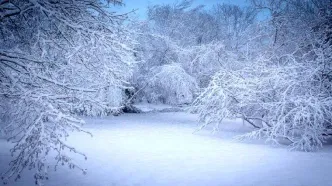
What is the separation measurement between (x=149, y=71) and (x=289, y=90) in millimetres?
10833

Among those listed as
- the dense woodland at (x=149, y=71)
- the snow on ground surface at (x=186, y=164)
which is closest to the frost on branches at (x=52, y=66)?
the dense woodland at (x=149, y=71)

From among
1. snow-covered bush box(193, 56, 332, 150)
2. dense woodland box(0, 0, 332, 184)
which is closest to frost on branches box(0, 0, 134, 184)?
dense woodland box(0, 0, 332, 184)

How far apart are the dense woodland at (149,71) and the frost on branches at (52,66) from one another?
2cm

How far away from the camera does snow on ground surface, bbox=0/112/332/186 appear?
18.6ft

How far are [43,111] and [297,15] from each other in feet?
39.8

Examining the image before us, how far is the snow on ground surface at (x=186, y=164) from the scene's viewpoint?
5668 millimetres

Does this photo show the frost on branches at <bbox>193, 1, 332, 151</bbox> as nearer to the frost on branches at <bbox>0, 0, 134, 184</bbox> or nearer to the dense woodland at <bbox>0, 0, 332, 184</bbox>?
the dense woodland at <bbox>0, 0, 332, 184</bbox>

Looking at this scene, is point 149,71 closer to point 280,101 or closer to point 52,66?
point 280,101

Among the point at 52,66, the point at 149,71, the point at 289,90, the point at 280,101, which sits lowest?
the point at 280,101

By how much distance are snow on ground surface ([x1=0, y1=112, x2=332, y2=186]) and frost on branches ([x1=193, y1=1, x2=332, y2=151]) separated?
30.3 inches

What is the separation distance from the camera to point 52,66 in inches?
202

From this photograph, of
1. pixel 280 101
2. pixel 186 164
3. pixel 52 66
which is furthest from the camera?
pixel 280 101

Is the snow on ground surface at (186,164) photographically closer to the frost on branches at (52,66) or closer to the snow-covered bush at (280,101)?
the snow-covered bush at (280,101)

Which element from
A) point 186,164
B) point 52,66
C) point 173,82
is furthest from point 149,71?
point 52,66
